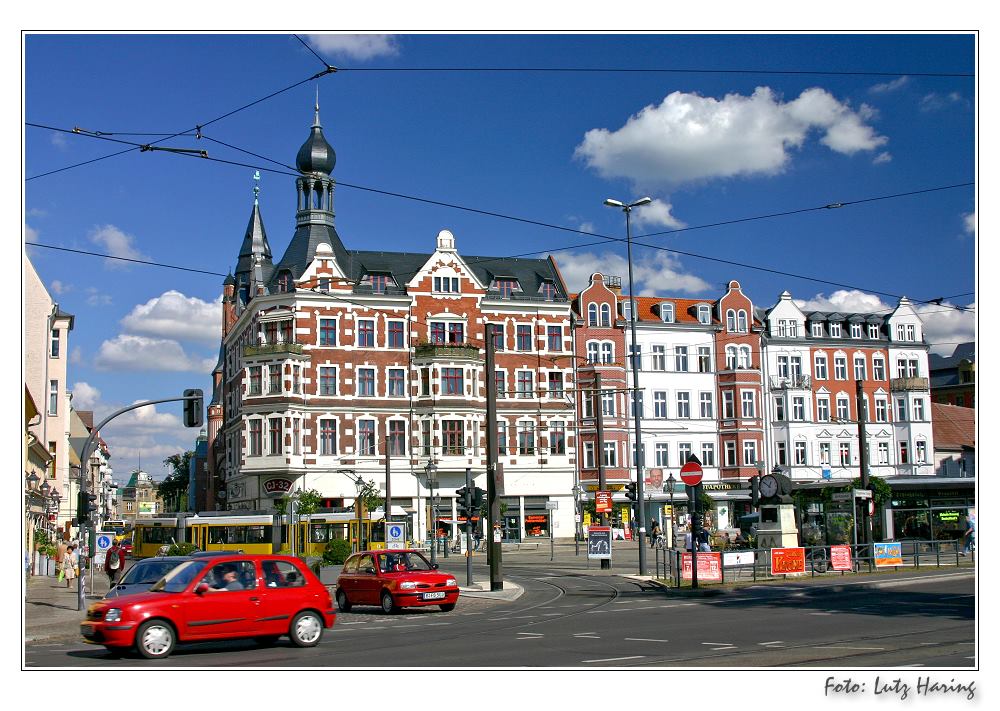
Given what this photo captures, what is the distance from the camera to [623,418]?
2662 inches

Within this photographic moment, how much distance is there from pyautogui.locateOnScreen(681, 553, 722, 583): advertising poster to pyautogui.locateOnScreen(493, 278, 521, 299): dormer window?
38.1m

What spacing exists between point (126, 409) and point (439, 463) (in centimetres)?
3568

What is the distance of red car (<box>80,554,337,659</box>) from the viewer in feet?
50.7

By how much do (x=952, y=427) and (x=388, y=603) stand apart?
212 feet

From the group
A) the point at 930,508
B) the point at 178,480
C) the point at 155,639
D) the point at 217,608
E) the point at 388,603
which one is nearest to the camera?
the point at 155,639

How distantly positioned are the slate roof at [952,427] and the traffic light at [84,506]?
64.0 metres

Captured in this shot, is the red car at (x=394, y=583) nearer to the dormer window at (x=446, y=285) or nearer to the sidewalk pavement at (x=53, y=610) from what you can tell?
the sidewalk pavement at (x=53, y=610)

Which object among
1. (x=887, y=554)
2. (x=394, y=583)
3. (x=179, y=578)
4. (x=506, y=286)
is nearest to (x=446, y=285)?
(x=506, y=286)

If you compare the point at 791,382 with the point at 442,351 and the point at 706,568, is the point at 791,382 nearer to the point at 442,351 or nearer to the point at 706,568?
the point at 442,351

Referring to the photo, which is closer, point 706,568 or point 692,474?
point 692,474

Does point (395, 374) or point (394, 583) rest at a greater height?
point (395, 374)

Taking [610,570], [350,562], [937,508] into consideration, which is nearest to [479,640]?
[350,562]

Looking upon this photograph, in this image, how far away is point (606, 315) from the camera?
69.3 metres

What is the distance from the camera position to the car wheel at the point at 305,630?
17.0m
